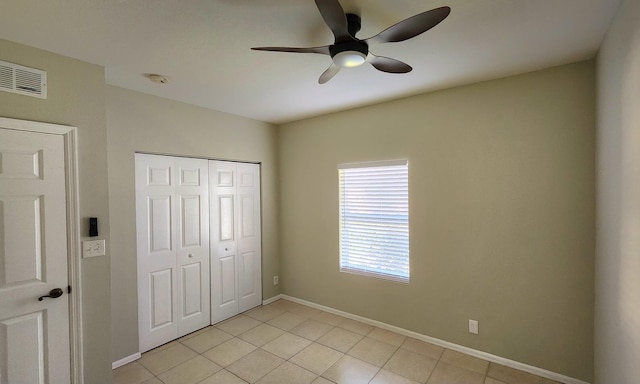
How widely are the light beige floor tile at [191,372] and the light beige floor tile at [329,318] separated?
1.37 m

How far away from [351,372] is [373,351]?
15.9 inches

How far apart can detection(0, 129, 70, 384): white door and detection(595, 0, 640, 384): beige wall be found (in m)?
3.44

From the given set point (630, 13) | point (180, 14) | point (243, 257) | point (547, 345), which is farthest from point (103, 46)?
point (547, 345)

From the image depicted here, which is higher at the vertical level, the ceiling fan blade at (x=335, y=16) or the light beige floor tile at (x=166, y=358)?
the ceiling fan blade at (x=335, y=16)

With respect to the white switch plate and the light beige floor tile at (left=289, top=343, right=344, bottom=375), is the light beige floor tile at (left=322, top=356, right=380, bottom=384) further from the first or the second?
the white switch plate

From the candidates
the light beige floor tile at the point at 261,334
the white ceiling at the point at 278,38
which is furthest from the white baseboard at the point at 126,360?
the white ceiling at the point at 278,38

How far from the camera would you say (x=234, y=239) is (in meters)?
3.73

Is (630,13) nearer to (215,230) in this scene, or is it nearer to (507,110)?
(507,110)

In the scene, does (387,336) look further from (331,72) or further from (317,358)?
(331,72)

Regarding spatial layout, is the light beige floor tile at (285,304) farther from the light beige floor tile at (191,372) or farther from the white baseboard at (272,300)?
the light beige floor tile at (191,372)

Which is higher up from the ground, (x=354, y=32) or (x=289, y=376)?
(x=354, y=32)

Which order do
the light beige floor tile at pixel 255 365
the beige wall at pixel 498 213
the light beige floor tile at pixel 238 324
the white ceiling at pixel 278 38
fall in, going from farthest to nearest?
the light beige floor tile at pixel 238 324 → the light beige floor tile at pixel 255 365 → the beige wall at pixel 498 213 → the white ceiling at pixel 278 38

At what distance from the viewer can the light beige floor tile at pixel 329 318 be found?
11.4ft

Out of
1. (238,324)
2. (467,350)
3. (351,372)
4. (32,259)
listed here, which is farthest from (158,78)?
(467,350)
